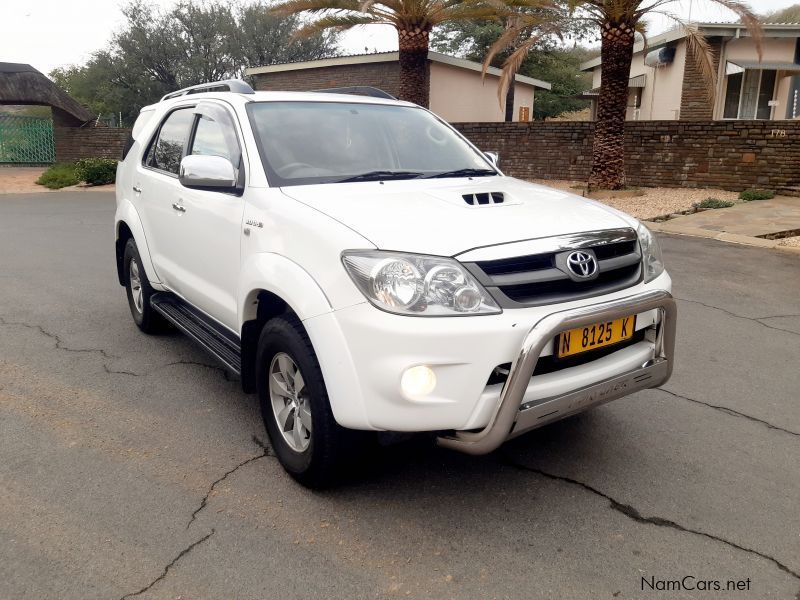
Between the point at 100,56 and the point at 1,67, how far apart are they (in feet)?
39.7

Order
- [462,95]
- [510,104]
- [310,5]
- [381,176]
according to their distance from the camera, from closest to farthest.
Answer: [381,176] → [310,5] → [462,95] → [510,104]

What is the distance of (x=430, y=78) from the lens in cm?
2445

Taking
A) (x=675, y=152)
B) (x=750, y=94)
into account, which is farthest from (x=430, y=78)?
(x=675, y=152)

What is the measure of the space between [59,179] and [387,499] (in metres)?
22.7

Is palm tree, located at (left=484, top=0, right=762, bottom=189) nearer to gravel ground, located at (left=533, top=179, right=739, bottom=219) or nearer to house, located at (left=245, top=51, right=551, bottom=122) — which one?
gravel ground, located at (left=533, top=179, right=739, bottom=219)

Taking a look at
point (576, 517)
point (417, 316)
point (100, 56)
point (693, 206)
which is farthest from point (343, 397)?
point (100, 56)

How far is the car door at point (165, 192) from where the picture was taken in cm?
453

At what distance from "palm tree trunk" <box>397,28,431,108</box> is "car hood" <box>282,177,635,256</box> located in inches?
572

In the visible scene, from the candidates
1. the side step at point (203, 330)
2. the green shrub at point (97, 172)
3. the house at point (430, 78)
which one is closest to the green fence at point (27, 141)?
the green shrub at point (97, 172)

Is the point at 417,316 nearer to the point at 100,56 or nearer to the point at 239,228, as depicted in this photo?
the point at 239,228

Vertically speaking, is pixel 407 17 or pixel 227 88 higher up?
pixel 407 17

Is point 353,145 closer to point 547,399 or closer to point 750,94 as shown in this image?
point 547,399

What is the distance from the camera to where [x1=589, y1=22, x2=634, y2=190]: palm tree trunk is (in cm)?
1436

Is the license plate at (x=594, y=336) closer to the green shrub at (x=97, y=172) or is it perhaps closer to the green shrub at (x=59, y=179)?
the green shrub at (x=97, y=172)
